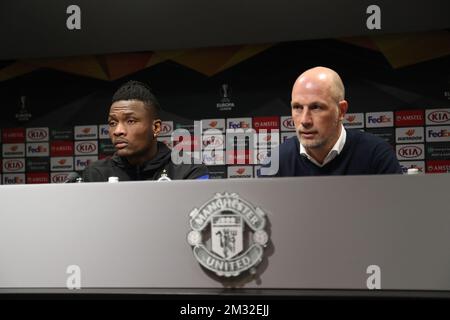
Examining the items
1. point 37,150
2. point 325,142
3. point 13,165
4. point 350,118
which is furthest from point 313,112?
point 13,165

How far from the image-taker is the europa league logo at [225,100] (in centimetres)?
348

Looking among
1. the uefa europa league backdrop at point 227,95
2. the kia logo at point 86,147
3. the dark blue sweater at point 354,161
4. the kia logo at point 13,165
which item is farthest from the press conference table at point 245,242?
the kia logo at point 13,165

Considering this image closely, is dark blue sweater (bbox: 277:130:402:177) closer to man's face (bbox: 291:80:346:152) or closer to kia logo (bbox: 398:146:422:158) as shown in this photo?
man's face (bbox: 291:80:346:152)

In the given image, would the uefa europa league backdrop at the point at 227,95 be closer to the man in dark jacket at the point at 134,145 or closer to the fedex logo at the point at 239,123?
the fedex logo at the point at 239,123

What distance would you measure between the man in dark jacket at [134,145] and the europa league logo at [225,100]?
1464 mm

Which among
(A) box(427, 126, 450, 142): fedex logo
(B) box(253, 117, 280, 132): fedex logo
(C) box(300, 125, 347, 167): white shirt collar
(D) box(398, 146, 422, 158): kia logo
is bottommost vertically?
(C) box(300, 125, 347, 167): white shirt collar

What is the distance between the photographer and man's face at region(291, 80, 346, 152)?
1.60 m

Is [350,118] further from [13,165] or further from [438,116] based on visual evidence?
[13,165]

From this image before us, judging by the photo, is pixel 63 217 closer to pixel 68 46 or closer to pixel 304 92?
pixel 304 92

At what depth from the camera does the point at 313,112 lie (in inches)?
63.2

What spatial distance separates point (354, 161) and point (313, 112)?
181 millimetres

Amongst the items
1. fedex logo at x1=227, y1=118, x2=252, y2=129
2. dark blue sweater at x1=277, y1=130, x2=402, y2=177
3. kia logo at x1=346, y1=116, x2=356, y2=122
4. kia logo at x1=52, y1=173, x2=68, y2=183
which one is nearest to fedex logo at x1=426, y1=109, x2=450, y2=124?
kia logo at x1=346, y1=116, x2=356, y2=122

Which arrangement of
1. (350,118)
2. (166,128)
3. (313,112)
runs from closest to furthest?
(313,112) < (350,118) < (166,128)
